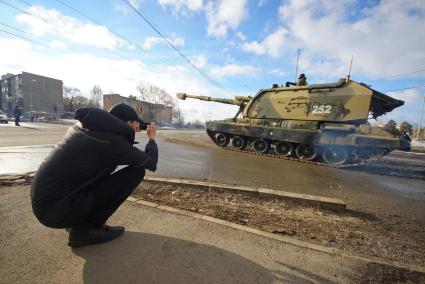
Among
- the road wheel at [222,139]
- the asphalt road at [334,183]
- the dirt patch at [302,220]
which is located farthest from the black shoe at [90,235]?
the road wheel at [222,139]

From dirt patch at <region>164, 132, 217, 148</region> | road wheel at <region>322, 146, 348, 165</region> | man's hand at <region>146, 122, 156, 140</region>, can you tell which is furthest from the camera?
dirt patch at <region>164, 132, 217, 148</region>

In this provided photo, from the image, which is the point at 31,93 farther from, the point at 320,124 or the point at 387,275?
the point at 387,275

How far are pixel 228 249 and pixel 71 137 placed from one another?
1.75 m

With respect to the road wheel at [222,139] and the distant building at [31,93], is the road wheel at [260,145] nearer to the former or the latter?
the road wheel at [222,139]

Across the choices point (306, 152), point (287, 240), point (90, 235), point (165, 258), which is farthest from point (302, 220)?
point (306, 152)

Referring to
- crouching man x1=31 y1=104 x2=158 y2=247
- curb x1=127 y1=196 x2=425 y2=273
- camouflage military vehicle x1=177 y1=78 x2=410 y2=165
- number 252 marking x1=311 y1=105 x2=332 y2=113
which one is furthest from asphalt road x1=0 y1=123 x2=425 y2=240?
crouching man x1=31 y1=104 x2=158 y2=247

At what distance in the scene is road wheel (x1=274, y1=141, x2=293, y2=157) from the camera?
1084cm

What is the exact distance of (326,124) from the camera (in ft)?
33.1

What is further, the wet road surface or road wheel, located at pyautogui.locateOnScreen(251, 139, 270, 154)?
road wheel, located at pyautogui.locateOnScreen(251, 139, 270, 154)

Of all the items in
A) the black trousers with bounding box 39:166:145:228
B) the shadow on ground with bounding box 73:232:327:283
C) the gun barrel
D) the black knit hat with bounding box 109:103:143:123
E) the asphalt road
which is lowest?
the asphalt road

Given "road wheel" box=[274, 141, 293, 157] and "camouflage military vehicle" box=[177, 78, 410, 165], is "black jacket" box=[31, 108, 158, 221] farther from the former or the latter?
"road wheel" box=[274, 141, 293, 157]

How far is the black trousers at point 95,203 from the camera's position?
2.19m

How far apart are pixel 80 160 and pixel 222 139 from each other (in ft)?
37.6

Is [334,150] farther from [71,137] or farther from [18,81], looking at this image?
[18,81]
